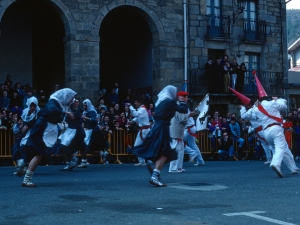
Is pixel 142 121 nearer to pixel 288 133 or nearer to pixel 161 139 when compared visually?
pixel 288 133

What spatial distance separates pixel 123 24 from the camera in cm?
3034

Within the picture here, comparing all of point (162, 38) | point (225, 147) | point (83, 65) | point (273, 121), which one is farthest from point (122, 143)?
point (273, 121)

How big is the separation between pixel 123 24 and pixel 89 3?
5076mm

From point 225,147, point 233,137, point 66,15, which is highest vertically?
point 66,15

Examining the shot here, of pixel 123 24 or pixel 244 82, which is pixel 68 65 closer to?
pixel 123 24

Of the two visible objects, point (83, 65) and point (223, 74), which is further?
point (223, 74)

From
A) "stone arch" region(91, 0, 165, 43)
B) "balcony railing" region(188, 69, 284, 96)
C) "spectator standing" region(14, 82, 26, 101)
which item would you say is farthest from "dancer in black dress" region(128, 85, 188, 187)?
"balcony railing" region(188, 69, 284, 96)

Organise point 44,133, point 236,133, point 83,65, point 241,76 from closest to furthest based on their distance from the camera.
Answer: point 44,133 → point 236,133 → point 83,65 → point 241,76

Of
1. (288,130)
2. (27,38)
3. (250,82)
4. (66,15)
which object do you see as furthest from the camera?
(250,82)

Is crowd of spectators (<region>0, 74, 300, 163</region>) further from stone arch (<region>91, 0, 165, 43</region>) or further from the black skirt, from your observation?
the black skirt

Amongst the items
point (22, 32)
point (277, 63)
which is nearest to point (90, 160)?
point (22, 32)

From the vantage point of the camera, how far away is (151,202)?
8391 millimetres

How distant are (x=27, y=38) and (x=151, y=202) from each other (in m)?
21.1

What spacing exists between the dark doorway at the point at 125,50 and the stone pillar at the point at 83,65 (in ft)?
9.53
